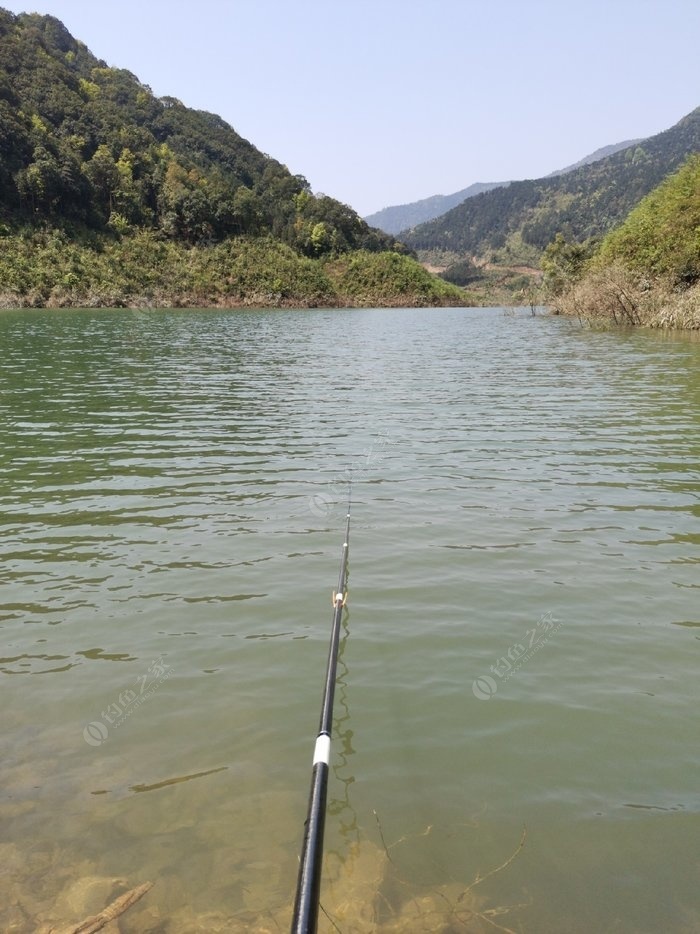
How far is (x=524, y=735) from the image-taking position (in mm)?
4477

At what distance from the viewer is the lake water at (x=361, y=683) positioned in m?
3.31

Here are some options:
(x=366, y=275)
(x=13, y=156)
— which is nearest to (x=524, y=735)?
(x=13, y=156)

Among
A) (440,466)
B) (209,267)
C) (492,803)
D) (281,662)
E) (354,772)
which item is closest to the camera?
(492,803)

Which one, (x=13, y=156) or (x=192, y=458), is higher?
(x=13, y=156)

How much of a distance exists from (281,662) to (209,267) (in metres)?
101

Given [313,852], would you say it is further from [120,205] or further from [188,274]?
[120,205]

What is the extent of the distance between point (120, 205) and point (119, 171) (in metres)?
7.23

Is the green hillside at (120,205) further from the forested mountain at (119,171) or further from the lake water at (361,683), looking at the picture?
the lake water at (361,683)

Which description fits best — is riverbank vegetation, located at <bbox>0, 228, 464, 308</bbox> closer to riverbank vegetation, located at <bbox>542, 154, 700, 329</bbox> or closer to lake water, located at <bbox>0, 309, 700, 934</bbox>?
riverbank vegetation, located at <bbox>542, 154, 700, 329</bbox>

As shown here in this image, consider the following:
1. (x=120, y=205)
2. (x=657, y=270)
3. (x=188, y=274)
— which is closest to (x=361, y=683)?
(x=657, y=270)

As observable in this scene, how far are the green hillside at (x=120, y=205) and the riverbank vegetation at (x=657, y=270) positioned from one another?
57088 mm

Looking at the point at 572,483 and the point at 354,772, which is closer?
the point at 354,772

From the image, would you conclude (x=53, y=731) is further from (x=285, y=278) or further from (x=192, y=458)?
(x=285, y=278)

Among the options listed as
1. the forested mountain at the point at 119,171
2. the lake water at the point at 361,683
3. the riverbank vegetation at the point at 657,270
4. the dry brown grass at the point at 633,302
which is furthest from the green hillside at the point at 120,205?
the lake water at the point at 361,683
